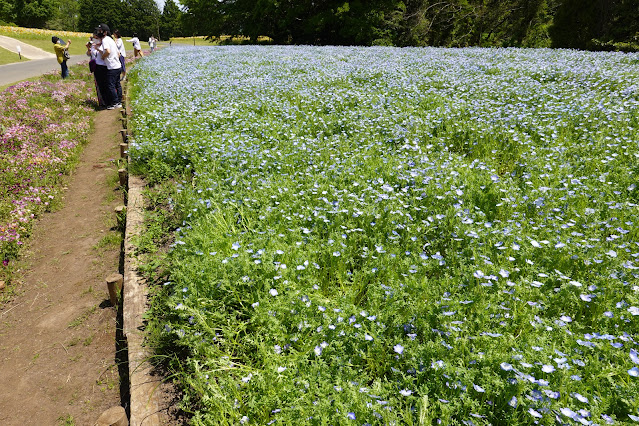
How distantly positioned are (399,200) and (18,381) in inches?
157

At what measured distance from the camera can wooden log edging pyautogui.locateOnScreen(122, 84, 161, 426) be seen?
2.60m

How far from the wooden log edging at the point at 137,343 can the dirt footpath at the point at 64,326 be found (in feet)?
1.71

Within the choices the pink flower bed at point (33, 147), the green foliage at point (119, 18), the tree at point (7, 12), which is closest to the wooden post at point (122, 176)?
the pink flower bed at point (33, 147)

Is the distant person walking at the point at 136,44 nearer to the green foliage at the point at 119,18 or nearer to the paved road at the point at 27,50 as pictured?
the paved road at the point at 27,50

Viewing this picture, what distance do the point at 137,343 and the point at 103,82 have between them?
39.3 feet

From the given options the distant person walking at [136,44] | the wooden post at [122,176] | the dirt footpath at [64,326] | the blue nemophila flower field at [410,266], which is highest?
the distant person walking at [136,44]

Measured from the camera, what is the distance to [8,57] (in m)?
30.4

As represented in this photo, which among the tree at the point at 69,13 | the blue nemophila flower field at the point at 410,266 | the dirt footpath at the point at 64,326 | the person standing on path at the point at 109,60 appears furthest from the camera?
the tree at the point at 69,13

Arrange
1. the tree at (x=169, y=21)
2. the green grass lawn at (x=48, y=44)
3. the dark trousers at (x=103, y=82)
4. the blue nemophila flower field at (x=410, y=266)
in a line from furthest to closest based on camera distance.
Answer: the tree at (x=169, y=21)
the green grass lawn at (x=48, y=44)
the dark trousers at (x=103, y=82)
the blue nemophila flower field at (x=410, y=266)

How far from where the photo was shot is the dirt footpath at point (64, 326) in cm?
328

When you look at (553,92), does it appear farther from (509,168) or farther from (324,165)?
(324,165)

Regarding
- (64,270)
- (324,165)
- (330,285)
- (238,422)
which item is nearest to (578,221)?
(330,285)

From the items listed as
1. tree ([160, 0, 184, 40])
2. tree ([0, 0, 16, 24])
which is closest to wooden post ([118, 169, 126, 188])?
tree ([0, 0, 16, 24])

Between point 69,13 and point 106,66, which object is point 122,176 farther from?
point 69,13
